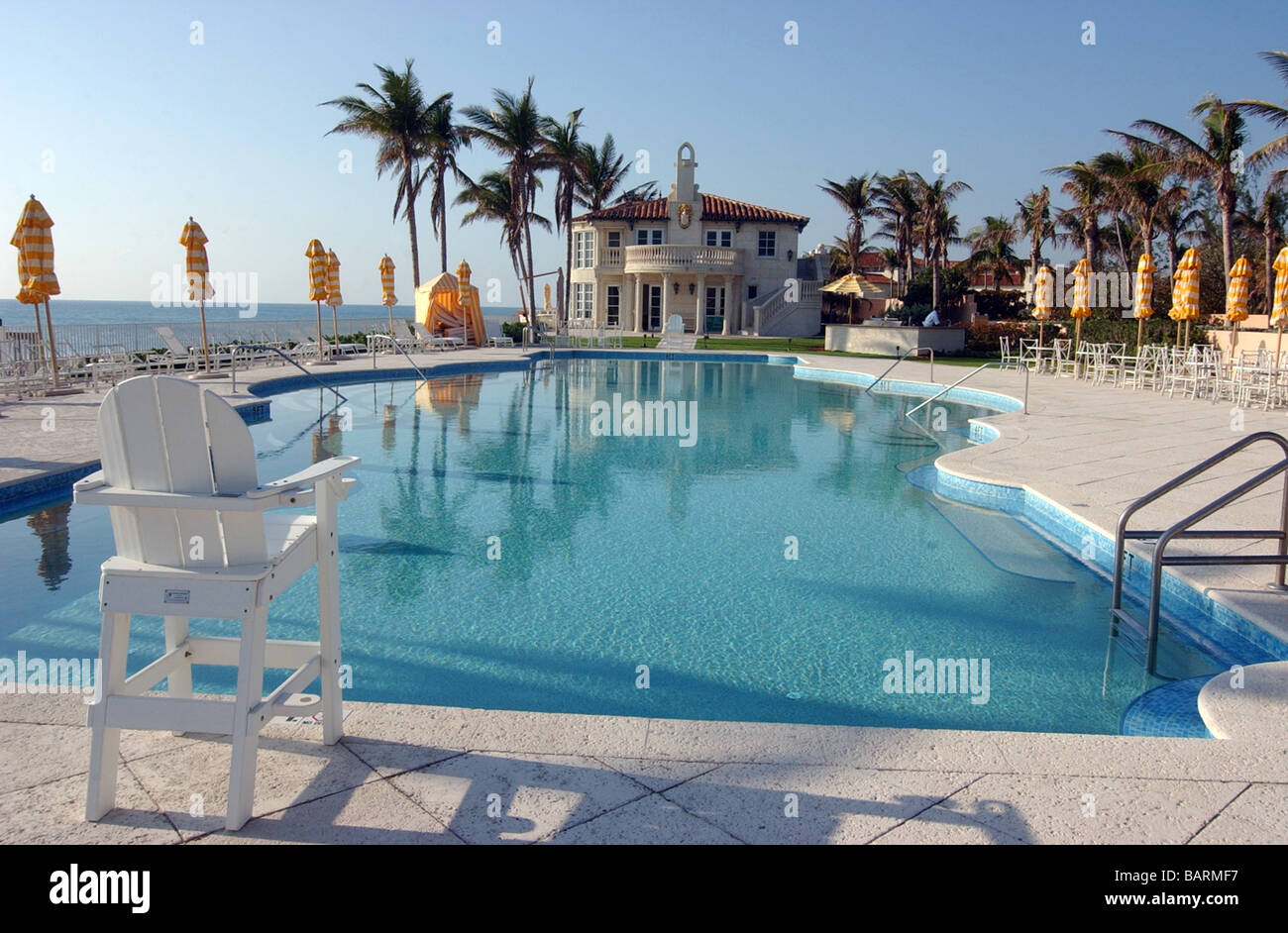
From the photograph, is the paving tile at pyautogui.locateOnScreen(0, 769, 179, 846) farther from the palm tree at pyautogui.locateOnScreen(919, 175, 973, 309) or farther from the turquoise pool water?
the palm tree at pyautogui.locateOnScreen(919, 175, 973, 309)

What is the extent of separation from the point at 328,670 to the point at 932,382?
62.1ft

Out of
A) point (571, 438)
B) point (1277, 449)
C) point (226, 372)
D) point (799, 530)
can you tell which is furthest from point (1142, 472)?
point (226, 372)

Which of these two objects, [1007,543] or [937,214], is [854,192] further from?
[1007,543]

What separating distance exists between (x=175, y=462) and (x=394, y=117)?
3376cm

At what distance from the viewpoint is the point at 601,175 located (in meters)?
43.6

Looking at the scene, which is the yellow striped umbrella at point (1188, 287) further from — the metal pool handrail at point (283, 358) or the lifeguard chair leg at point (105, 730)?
the lifeguard chair leg at point (105, 730)

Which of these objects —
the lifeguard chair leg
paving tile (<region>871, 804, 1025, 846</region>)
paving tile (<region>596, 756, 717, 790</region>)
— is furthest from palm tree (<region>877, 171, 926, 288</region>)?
the lifeguard chair leg

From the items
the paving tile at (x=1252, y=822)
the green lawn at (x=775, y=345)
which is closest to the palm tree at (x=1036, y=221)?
the green lawn at (x=775, y=345)

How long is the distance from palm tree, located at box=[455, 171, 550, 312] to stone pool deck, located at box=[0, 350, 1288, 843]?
1349 inches

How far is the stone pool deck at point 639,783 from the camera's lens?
260cm

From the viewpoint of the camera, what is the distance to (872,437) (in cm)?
1366

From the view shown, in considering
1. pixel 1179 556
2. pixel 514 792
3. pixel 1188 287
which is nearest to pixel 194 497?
pixel 514 792

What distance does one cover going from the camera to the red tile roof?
38500 millimetres

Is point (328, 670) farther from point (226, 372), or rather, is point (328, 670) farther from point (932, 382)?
point (932, 382)
